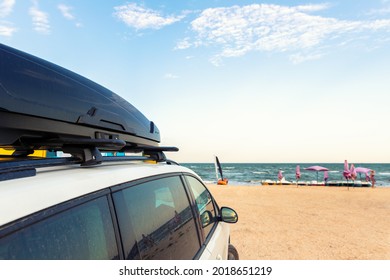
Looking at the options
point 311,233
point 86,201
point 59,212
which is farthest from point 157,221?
point 311,233

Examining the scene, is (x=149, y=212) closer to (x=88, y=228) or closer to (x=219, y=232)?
(x=88, y=228)

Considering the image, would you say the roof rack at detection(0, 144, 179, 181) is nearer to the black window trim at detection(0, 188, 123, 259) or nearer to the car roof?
the car roof

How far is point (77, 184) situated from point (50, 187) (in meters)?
0.14

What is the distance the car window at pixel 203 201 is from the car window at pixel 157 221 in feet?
1.13

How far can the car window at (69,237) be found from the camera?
989 mm

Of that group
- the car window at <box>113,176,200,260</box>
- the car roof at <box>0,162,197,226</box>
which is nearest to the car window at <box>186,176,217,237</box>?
the car window at <box>113,176,200,260</box>

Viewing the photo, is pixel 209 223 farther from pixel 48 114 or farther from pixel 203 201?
pixel 48 114

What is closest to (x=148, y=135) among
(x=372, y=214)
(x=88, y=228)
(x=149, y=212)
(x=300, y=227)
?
(x=149, y=212)

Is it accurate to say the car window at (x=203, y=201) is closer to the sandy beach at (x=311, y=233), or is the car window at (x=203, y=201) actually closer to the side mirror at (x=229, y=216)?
the side mirror at (x=229, y=216)

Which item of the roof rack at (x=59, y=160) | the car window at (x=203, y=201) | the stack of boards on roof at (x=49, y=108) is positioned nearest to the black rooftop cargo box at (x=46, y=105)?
the stack of boards on roof at (x=49, y=108)

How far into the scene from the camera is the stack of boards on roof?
1.46 metres

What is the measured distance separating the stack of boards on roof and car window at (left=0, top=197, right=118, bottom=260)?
474mm

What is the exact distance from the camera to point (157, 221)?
1925 millimetres

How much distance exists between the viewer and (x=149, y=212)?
185 centimetres
